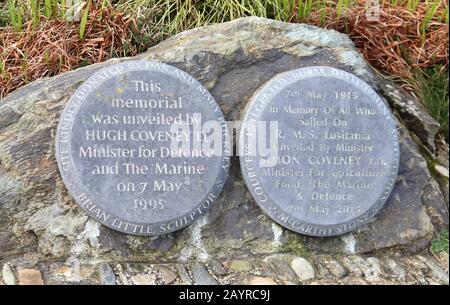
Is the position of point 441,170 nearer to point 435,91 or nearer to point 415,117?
point 415,117

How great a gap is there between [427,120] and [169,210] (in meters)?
1.65

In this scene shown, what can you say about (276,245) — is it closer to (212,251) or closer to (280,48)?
(212,251)

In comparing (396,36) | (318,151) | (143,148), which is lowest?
(318,151)

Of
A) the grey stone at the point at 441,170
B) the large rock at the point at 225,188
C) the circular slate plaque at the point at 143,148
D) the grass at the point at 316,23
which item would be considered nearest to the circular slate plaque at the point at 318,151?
the large rock at the point at 225,188

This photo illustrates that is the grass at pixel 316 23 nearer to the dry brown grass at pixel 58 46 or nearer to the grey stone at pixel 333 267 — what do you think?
the dry brown grass at pixel 58 46

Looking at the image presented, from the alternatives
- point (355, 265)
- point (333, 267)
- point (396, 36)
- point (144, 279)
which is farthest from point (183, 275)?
point (396, 36)

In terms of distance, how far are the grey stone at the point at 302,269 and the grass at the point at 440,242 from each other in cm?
75

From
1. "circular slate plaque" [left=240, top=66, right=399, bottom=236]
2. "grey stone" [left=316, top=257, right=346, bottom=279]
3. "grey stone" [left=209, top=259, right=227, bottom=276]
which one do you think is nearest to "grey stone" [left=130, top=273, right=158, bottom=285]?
"grey stone" [left=209, top=259, right=227, bottom=276]

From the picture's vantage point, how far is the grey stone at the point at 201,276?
8.45 ft

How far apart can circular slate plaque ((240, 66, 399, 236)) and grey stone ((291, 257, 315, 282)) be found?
0.16 metres

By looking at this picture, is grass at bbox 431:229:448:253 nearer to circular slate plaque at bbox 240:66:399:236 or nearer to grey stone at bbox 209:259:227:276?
circular slate plaque at bbox 240:66:399:236

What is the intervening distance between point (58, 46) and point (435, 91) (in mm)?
2443

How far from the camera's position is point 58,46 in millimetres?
3355

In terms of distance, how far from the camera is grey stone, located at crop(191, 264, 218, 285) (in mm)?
2574
